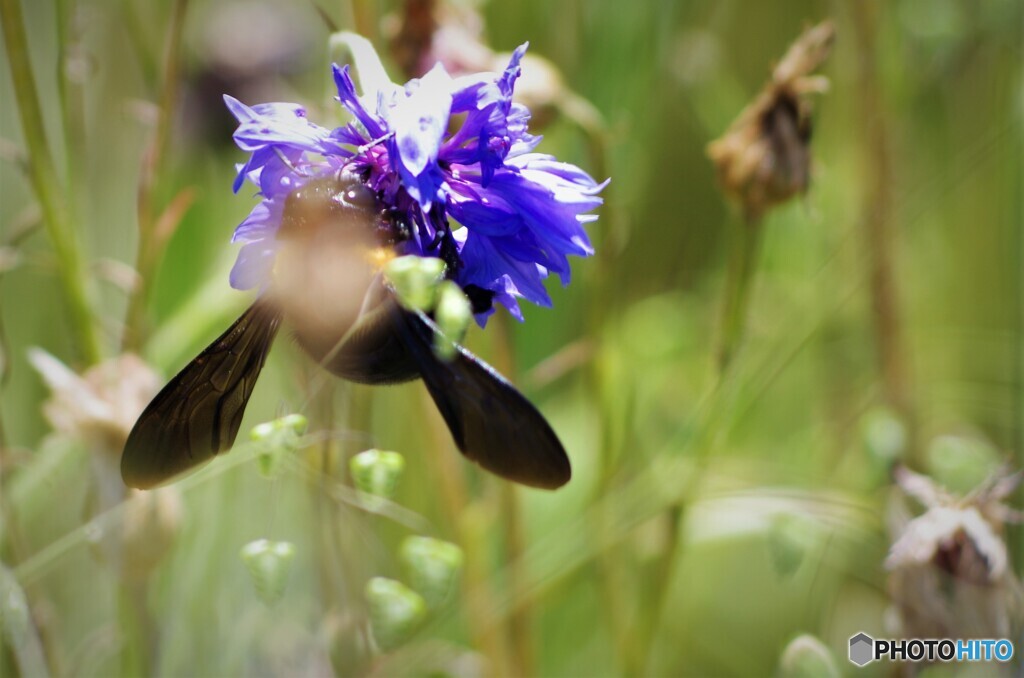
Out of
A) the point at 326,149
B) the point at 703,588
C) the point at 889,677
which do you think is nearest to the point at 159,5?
the point at 326,149

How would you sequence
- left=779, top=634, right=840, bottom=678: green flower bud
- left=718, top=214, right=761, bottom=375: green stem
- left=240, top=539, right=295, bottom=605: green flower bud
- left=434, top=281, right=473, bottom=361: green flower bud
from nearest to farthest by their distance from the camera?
left=434, top=281, right=473, bottom=361: green flower bud, left=240, top=539, right=295, bottom=605: green flower bud, left=779, top=634, right=840, bottom=678: green flower bud, left=718, top=214, right=761, bottom=375: green stem

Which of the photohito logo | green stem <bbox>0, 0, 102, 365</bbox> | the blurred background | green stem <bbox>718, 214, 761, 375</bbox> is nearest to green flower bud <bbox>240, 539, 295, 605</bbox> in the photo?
the blurred background

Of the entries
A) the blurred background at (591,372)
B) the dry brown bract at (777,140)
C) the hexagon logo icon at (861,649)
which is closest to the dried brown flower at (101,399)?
the blurred background at (591,372)

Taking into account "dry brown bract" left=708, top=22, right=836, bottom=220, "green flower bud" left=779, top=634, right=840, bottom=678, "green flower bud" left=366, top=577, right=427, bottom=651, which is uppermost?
"dry brown bract" left=708, top=22, right=836, bottom=220

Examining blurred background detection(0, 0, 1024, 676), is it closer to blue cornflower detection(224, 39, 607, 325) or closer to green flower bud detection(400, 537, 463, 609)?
green flower bud detection(400, 537, 463, 609)

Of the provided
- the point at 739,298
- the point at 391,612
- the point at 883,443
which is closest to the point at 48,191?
the point at 391,612

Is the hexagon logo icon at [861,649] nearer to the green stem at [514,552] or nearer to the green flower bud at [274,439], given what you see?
the green stem at [514,552]

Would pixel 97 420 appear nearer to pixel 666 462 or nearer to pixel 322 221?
pixel 322 221
